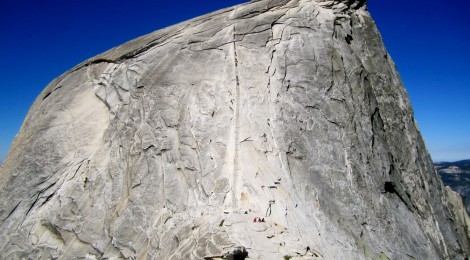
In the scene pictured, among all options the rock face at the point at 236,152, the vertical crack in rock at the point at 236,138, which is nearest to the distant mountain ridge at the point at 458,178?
the rock face at the point at 236,152

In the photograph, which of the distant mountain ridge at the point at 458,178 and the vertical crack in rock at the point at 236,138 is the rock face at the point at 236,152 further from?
the distant mountain ridge at the point at 458,178

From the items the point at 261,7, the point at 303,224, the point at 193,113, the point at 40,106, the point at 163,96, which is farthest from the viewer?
the point at 40,106

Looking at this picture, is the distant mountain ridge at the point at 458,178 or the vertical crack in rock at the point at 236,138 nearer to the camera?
the vertical crack in rock at the point at 236,138

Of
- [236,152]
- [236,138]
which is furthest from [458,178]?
[236,152]

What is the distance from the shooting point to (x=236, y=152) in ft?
33.2

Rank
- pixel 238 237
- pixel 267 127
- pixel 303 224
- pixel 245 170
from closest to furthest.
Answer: pixel 238 237 < pixel 303 224 < pixel 245 170 < pixel 267 127

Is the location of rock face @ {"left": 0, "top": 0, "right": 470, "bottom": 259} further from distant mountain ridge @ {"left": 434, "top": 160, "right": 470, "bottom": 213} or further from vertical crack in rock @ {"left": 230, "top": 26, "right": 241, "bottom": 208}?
distant mountain ridge @ {"left": 434, "top": 160, "right": 470, "bottom": 213}

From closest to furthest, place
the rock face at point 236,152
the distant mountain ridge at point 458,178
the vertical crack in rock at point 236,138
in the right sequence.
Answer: the vertical crack in rock at point 236,138 < the rock face at point 236,152 < the distant mountain ridge at point 458,178

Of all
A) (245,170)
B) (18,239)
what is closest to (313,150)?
(245,170)

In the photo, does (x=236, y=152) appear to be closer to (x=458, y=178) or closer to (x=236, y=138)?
(x=236, y=138)

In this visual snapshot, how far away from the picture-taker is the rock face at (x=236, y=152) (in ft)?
31.4

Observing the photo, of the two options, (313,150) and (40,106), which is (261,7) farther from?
(40,106)

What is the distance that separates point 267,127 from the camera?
10.6 metres

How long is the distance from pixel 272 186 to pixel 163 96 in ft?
16.0
